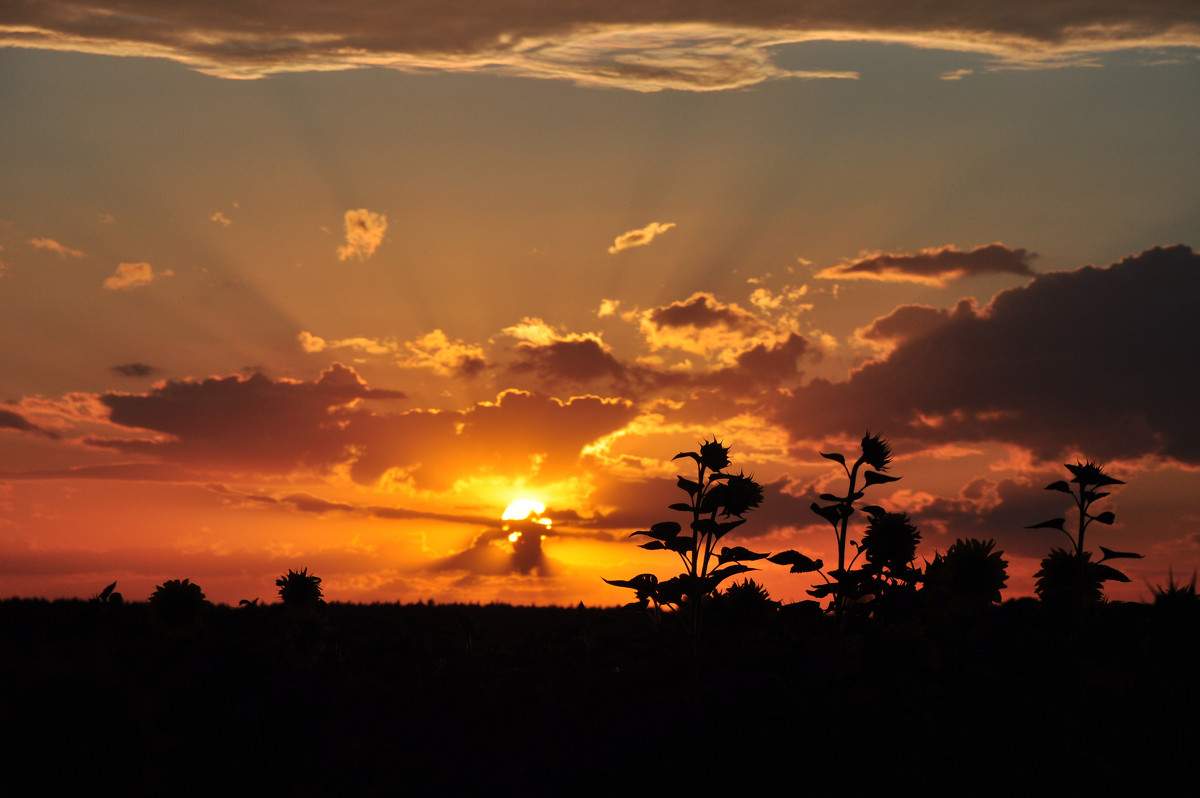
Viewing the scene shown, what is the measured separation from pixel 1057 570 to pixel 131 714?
9.81 metres

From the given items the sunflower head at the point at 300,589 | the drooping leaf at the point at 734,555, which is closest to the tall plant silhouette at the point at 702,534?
the drooping leaf at the point at 734,555

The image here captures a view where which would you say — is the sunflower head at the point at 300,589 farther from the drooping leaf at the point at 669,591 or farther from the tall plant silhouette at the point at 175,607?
the drooping leaf at the point at 669,591

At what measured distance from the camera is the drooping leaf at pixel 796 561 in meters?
7.84

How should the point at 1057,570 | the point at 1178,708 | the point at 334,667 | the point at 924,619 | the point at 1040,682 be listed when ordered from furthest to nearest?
1. the point at 334,667
2. the point at 1057,570
3. the point at 924,619
4. the point at 1040,682
5. the point at 1178,708

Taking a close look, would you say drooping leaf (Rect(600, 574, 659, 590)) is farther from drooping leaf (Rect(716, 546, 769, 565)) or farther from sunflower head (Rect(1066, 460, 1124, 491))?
sunflower head (Rect(1066, 460, 1124, 491))

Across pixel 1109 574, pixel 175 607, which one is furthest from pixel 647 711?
pixel 175 607

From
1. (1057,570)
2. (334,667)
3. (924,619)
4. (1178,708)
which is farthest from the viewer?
(334,667)

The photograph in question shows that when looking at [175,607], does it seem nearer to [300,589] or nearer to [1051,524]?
[300,589]

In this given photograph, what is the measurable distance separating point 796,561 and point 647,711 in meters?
2.72

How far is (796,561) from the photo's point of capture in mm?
7887

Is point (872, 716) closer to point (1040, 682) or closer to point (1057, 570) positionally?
point (1040, 682)

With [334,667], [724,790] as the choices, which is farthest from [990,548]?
[334,667]

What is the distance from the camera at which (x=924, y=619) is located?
9.16 meters

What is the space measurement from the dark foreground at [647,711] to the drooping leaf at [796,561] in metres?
0.78
